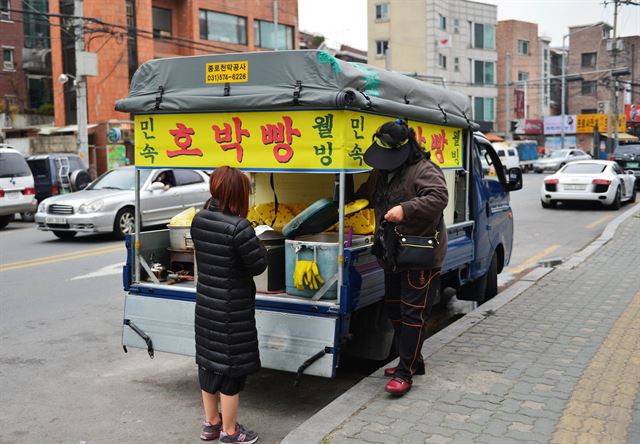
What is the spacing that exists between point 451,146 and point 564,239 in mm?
8368

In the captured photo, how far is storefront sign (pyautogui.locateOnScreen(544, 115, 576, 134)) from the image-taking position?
6016 centimetres

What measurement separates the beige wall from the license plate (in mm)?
41308

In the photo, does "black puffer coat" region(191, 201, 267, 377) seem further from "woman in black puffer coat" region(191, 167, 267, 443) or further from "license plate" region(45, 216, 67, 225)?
"license plate" region(45, 216, 67, 225)

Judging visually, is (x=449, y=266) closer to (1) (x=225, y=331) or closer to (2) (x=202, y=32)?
(1) (x=225, y=331)

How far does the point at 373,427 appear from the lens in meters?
4.21

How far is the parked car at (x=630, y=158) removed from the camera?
87.2ft

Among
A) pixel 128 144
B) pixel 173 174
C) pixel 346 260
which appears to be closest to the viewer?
pixel 346 260

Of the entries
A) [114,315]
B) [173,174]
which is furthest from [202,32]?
[114,315]

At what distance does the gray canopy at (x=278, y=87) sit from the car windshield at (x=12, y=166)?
511 inches

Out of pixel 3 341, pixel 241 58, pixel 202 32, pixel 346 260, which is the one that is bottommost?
pixel 3 341

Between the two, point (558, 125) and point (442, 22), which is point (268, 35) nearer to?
point (442, 22)

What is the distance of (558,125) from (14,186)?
171 ft

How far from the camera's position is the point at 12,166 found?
17.2m

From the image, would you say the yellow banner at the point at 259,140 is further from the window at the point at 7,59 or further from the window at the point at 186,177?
the window at the point at 7,59
